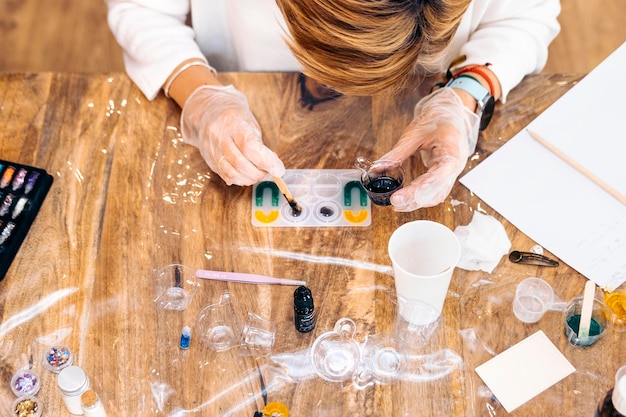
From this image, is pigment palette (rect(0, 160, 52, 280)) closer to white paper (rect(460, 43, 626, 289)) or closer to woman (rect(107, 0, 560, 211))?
woman (rect(107, 0, 560, 211))

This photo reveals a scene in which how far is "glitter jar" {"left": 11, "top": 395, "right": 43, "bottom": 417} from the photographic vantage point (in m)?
1.00

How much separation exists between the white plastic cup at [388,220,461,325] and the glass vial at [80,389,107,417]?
46cm

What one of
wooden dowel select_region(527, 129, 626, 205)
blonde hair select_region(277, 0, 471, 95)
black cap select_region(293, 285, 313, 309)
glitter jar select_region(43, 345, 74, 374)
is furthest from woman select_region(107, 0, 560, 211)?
glitter jar select_region(43, 345, 74, 374)

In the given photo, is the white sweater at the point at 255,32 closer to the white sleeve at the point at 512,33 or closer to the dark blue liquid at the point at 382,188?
the white sleeve at the point at 512,33

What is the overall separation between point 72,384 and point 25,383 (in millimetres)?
120

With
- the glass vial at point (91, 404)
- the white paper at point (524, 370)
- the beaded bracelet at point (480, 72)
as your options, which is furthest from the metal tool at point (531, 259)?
the glass vial at point (91, 404)

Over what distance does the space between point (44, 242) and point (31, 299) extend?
0.35 feet

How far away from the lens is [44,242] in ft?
3.86

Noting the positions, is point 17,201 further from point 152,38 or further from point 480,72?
point 480,72

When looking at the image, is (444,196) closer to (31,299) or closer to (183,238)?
(183,238)

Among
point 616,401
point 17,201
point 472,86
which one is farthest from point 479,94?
point 17,201

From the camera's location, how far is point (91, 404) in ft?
3.10

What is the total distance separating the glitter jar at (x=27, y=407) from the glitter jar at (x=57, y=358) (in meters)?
0.05

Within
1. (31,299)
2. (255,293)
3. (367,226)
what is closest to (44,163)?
(31,299)
